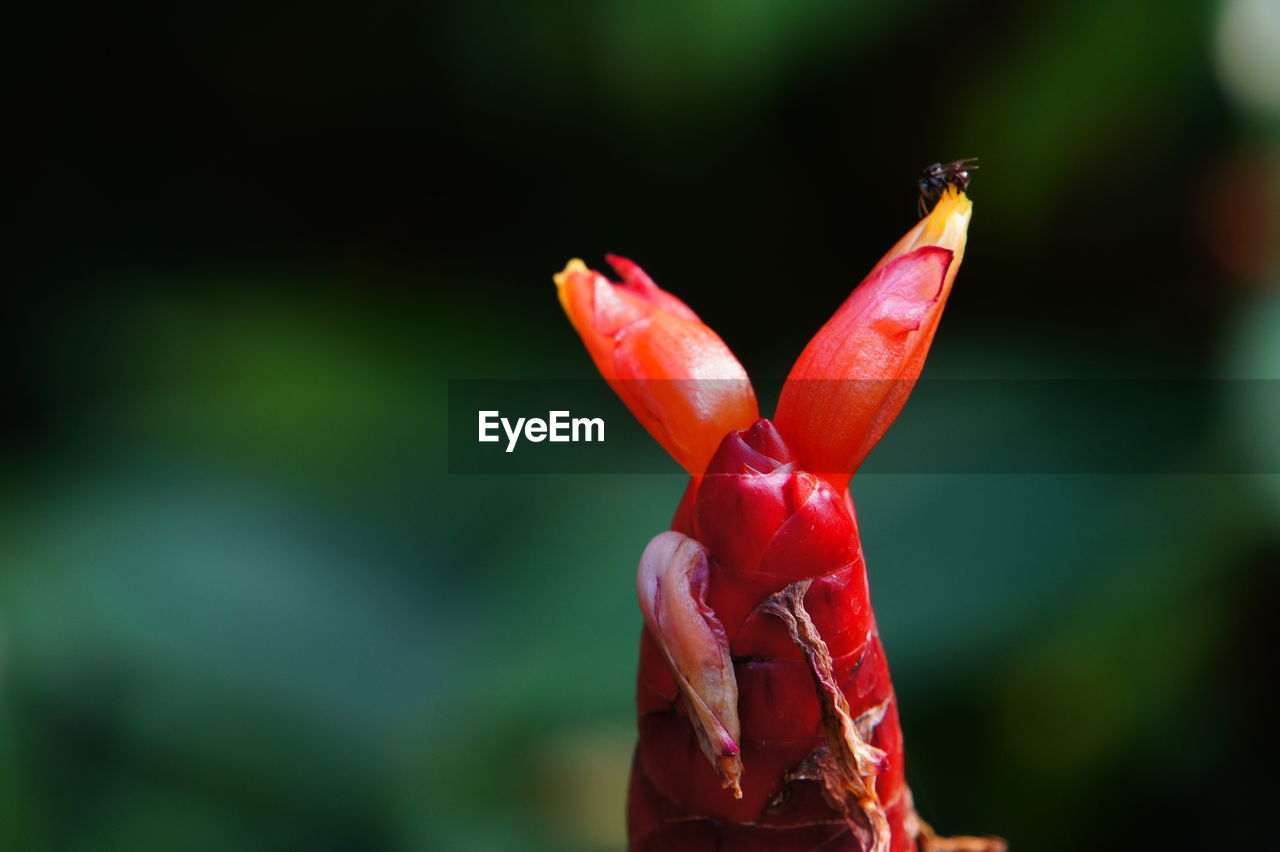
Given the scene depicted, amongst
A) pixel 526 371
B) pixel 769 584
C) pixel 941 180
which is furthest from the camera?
pixel 526 371

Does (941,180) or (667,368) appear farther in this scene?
(941,180)

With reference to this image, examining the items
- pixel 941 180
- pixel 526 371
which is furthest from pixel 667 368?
pixel 526 371

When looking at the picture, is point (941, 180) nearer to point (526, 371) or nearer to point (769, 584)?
point (769, 584)

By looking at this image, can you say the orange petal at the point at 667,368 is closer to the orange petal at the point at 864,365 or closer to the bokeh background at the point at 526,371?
the orange petal at the point at 864,365

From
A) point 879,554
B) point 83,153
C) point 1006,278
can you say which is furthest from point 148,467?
point 1006,278

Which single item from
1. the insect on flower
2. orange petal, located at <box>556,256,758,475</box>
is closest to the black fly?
the insect on flower

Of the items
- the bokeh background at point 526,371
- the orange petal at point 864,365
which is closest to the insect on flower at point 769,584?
the orange petal at point 864,365

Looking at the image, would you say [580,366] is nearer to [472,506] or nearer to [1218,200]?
[472,506]
